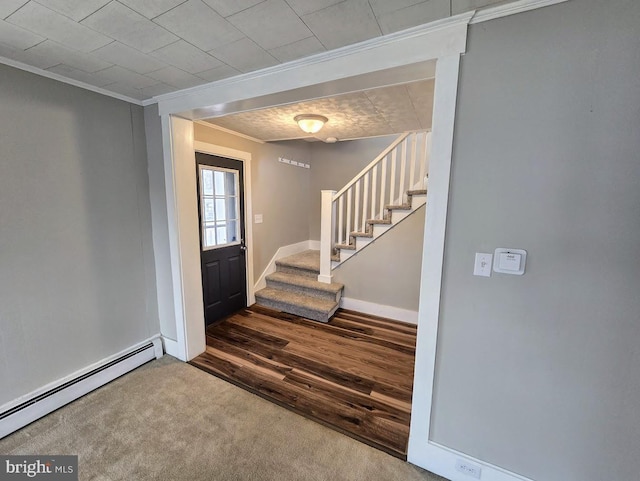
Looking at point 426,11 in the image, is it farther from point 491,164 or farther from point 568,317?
point 568,317

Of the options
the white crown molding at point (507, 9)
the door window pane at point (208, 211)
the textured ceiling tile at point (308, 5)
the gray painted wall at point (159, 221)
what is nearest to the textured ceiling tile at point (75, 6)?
the textured ceiling tile at point (308, 5)

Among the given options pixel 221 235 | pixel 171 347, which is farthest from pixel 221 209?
pixel 171 347

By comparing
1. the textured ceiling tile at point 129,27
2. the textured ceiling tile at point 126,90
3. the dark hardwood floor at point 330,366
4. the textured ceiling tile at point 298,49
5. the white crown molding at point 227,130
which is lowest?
the dark hardwood floor at point 330,366

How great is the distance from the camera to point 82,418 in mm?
1762

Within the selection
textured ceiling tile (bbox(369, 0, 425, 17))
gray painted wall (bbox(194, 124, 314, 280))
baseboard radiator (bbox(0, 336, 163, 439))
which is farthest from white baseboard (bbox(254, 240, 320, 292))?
textured ceiling tile (bbox(369, 0, 425, 17))

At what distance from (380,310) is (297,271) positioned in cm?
137

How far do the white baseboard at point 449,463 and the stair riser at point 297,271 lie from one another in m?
2.52

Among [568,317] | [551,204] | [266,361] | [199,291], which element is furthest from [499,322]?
[199,291]

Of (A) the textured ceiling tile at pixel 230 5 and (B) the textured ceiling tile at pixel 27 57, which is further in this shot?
(B) the textured ceiling tile at pixel 27 57

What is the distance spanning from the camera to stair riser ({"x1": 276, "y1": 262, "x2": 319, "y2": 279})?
3.85 m

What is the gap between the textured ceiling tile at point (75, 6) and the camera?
1082 millimetres

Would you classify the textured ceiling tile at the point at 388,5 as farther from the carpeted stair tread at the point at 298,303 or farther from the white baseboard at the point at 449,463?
the carpeted stair tread at the point at 298,303

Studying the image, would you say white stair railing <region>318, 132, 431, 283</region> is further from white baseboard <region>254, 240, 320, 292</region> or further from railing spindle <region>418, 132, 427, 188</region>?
white baseboard <region>254, 240, 320, 292</region>

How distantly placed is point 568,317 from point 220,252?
3.10 metres
